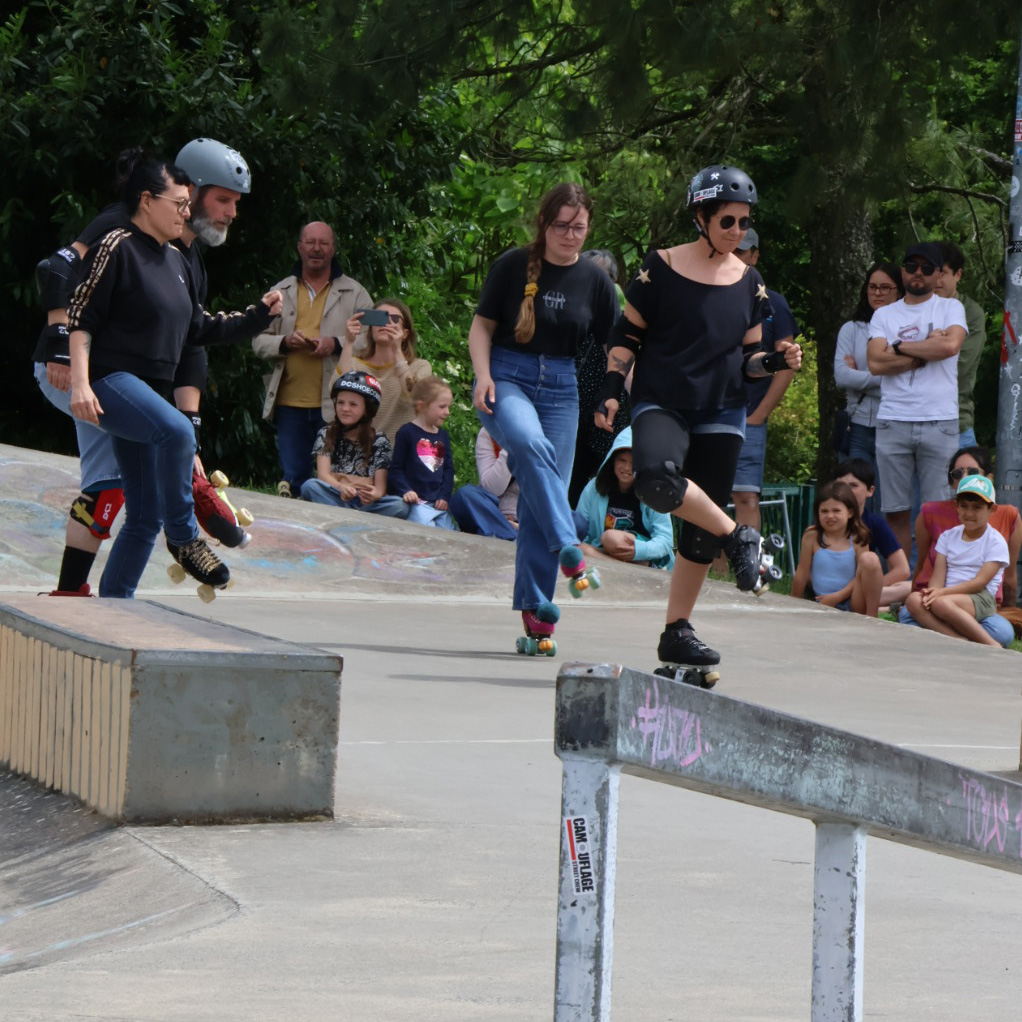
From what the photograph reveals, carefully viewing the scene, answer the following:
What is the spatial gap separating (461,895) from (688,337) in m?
3.28

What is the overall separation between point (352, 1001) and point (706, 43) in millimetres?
9836

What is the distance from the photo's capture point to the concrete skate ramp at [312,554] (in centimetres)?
958

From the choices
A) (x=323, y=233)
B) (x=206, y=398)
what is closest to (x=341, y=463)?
(x=323, y=233)

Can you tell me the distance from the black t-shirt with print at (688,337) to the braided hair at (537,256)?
2.51ft

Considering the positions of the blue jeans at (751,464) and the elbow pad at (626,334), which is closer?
the elbow pad at (626,334)

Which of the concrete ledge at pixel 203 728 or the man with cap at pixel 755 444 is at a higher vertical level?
the man with cap at pixel 755 444

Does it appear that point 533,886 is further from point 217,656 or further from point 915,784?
point 915,784

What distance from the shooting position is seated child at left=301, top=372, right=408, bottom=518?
37.5ft

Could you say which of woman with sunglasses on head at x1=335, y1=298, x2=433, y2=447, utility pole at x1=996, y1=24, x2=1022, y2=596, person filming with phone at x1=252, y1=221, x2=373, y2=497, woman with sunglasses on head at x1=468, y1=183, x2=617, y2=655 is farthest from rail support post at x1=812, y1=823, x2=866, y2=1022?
person filming with phone at x1=252, y1=221, x2=373, y2=497

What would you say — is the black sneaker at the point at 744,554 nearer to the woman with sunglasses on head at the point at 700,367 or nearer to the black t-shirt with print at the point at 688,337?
the woman with sunglasses on head at the point at 700,367

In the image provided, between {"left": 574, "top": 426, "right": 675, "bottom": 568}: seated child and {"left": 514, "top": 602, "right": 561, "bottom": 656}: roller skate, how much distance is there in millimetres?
2836

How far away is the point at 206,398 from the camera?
48.2 ft

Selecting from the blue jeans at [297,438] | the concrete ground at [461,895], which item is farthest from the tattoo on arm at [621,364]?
the blue jeans at [297,438]

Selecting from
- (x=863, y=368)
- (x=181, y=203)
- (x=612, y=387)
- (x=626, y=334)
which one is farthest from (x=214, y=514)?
(x=863, y=368)
